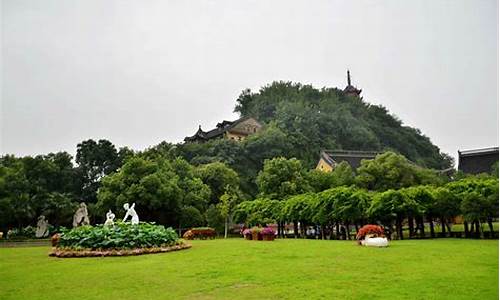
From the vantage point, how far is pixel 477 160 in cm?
3288

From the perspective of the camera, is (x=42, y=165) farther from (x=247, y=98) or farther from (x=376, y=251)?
(x=247, y=98)

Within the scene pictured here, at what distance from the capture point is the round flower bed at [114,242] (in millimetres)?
12898

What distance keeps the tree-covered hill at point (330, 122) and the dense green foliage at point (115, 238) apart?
27795 mm

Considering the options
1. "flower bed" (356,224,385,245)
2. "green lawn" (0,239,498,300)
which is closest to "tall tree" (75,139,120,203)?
"green lawn" (0,239,498,300)

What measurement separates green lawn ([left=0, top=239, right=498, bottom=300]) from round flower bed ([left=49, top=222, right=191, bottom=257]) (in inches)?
70.8

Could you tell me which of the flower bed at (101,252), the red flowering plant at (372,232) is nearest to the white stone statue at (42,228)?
the flower bed at (101,252)

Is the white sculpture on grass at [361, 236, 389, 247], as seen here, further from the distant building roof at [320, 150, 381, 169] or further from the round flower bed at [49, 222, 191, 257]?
the distant building roof at [320, 150, 381, 169]

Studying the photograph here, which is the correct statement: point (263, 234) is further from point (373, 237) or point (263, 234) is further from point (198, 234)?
point (373, 237)

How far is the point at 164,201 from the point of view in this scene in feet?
81.1

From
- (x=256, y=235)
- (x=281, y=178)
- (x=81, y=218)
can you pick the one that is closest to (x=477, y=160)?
(x=281, y=178)

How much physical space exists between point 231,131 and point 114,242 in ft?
120

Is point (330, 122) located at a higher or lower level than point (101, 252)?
higher

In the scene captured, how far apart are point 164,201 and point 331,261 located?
16.5 m

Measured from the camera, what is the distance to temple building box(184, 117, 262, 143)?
4869cm
